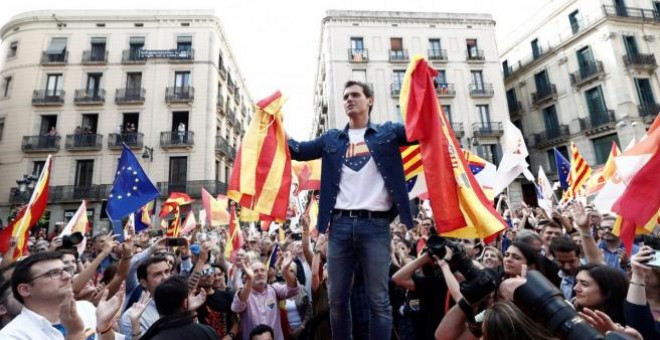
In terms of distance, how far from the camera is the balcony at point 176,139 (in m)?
27.0

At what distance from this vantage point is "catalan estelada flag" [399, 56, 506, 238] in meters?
2.71

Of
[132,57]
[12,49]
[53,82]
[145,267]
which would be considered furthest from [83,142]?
[145,267]

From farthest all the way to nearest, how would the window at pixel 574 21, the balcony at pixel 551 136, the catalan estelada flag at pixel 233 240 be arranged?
the balcony at pixel 551 136 → the window at pixel 574 21 → the catalan estelada flag at pixel 233 240

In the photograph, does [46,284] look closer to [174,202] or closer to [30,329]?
[30,329]

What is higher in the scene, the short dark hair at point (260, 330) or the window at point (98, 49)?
the window at point (98, 49)

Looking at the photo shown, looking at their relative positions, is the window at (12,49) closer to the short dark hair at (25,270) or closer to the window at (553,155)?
the short dark hair at (25,270)

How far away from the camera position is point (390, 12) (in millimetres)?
31469

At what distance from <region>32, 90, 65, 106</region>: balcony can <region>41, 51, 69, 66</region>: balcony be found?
2186 mm

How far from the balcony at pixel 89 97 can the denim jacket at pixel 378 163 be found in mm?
30098

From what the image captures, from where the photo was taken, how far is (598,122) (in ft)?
87.8

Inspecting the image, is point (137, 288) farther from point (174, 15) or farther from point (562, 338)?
point (174, 15)

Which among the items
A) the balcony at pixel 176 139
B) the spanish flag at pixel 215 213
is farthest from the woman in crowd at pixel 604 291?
the balcony at pixel 176 139

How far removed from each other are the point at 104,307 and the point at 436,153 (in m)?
2.68

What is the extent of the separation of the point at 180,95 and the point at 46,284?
2787 centimetres
